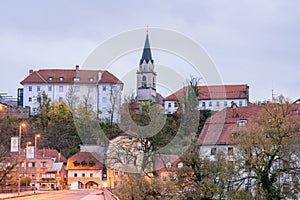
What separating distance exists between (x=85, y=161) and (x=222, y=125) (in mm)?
32145

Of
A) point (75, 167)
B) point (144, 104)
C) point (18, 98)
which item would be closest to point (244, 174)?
point (144, 104)

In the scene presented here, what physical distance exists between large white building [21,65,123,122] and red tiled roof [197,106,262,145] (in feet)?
144

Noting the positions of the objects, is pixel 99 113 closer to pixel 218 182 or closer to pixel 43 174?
pixel 43 174

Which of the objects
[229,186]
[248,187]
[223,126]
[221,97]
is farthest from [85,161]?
[248,187]

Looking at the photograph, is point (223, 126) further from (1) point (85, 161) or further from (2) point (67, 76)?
(2) point (67, 76)

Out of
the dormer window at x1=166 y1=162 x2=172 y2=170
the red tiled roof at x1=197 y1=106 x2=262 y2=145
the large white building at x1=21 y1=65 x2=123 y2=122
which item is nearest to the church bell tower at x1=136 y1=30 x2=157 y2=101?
the large white building at x1=21 y1=65 x2=123 y2=122

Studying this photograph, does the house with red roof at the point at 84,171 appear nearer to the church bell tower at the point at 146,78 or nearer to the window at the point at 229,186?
the church bell tower at the point at 146,78

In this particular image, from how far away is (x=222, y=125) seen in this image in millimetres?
70438

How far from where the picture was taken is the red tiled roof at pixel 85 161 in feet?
312

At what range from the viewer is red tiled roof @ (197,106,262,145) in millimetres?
65938

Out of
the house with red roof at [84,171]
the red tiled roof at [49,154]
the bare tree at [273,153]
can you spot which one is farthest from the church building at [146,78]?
the bare tree at [273,153]

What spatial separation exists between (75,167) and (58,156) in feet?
11.9

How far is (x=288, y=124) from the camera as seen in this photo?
45.7 metres

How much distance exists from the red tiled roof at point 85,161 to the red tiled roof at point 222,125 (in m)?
27.8
